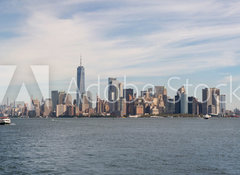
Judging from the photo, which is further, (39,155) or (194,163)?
(39,155)

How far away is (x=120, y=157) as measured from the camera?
5941 centimetres

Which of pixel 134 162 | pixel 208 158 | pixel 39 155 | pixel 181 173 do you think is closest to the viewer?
pixel 181 173

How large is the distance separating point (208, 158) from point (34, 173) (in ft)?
99.9

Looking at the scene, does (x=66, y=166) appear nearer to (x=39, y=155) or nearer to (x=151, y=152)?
(x=39, y=155)

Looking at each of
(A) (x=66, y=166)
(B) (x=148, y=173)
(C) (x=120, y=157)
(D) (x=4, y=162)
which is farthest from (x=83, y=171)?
(D) (x=4, y=162)

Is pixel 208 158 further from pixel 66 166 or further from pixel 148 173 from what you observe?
pixel 66 166

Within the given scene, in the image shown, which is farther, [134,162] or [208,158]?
[208,158]

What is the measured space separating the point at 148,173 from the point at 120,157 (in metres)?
14.0

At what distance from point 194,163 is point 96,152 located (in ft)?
71.2

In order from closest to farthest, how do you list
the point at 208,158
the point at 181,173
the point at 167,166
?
the point at 181,173, the point at 167,166, the point at 208,158

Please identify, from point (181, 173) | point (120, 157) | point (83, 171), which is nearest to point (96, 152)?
point (120, 157)

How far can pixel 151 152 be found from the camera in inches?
2623

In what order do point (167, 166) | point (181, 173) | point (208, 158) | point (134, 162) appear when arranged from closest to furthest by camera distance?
point (181, 173), point (167, 166), point (134, 162), point (208, 158)

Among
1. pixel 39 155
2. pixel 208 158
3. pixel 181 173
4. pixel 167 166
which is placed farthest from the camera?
pixel 39 155
